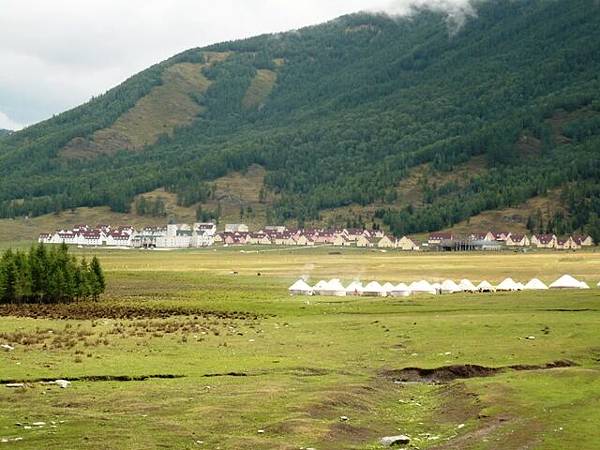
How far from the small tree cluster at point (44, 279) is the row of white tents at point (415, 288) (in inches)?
816

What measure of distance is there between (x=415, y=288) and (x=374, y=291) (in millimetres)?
4130

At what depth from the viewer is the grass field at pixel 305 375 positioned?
1110 inches

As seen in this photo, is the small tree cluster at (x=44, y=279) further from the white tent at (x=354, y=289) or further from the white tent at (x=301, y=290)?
the white tent at (x=354, y=289)

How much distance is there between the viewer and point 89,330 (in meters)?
55.6

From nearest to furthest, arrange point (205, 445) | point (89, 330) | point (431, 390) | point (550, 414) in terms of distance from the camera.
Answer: point (205, 445) < point (550, 414) < point (431, 390) < point (89, 330)

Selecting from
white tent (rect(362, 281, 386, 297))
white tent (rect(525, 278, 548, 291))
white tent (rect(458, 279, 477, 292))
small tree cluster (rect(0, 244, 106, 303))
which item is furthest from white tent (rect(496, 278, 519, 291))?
small tree cluster (rect(0, 244, 106, 303))

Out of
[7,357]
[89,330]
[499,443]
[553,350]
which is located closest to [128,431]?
[499,443]

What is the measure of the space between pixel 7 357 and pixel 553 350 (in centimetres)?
2543

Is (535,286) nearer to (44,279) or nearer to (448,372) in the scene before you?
(44,279)

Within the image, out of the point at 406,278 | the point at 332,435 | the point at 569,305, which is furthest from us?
the point at 406,278

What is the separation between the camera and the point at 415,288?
9475 centimetres

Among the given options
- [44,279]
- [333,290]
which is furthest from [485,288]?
[44,279]

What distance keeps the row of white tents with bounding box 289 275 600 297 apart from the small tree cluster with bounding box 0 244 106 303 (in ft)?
68.0

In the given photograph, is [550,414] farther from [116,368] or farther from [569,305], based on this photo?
[569,305]
